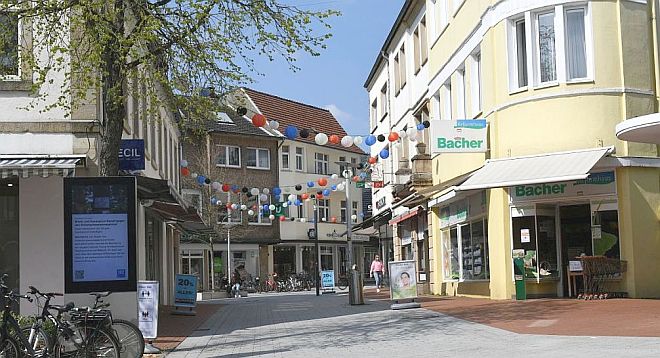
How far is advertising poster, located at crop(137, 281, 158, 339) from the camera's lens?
48.9ft

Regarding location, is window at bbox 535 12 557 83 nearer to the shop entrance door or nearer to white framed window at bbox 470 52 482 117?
the shop entrance door

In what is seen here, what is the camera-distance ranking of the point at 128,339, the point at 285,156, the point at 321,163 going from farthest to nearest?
the point at 321,163, the point at 285,156, the point at 128,339

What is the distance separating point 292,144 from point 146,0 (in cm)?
4754

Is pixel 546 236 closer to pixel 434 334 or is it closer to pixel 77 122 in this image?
pixel 434 334

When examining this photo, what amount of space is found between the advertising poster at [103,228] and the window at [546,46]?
12594 millimetres

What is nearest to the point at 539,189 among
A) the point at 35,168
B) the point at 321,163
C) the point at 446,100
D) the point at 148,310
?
the point at 446,100

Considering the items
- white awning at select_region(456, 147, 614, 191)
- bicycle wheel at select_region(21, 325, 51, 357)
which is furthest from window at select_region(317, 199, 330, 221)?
bicycle wheel at select_region(21, 325, 51, 357)

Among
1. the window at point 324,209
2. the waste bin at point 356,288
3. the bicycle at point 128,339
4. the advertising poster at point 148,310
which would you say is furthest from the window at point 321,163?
the bicycle at point 128,339

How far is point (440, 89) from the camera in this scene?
30.6m

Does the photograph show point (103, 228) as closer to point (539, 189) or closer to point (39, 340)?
point (39, 340)

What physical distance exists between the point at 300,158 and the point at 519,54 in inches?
1621

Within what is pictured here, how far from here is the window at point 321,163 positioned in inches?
2559

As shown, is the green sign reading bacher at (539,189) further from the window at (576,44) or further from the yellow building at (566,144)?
the window at (576,44)

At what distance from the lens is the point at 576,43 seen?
2202 centimetres
